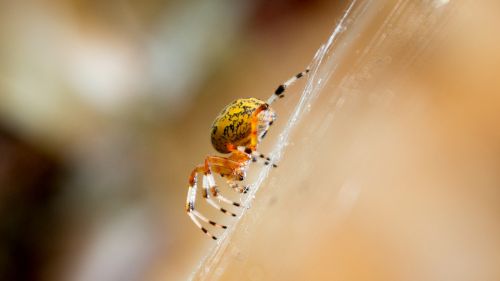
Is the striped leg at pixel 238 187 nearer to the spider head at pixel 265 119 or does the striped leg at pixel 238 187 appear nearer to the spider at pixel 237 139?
the spider at pixel 237 139

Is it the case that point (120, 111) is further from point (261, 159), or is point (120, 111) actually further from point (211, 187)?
point (261, 159)

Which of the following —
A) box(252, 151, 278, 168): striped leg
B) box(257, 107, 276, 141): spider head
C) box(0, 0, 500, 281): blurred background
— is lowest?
box(0, 0, 500, 281): blurred background

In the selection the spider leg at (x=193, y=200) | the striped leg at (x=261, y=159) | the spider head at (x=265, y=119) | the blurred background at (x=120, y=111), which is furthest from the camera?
the blurred background at (x=120, y=111)

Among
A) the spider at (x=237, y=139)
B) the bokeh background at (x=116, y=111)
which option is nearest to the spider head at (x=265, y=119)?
the spider at (x=237, y=139)

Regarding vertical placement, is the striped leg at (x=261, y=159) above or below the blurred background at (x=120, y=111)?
above

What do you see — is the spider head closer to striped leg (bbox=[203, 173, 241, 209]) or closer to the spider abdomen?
the spider abdomen

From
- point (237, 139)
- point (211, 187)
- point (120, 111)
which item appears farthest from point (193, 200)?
point (120, 111)

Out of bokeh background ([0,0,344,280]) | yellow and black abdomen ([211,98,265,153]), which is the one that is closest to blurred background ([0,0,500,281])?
bokeh background ([0,0,344,280])

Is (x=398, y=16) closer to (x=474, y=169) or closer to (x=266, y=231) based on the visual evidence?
(x=474, y=169)
